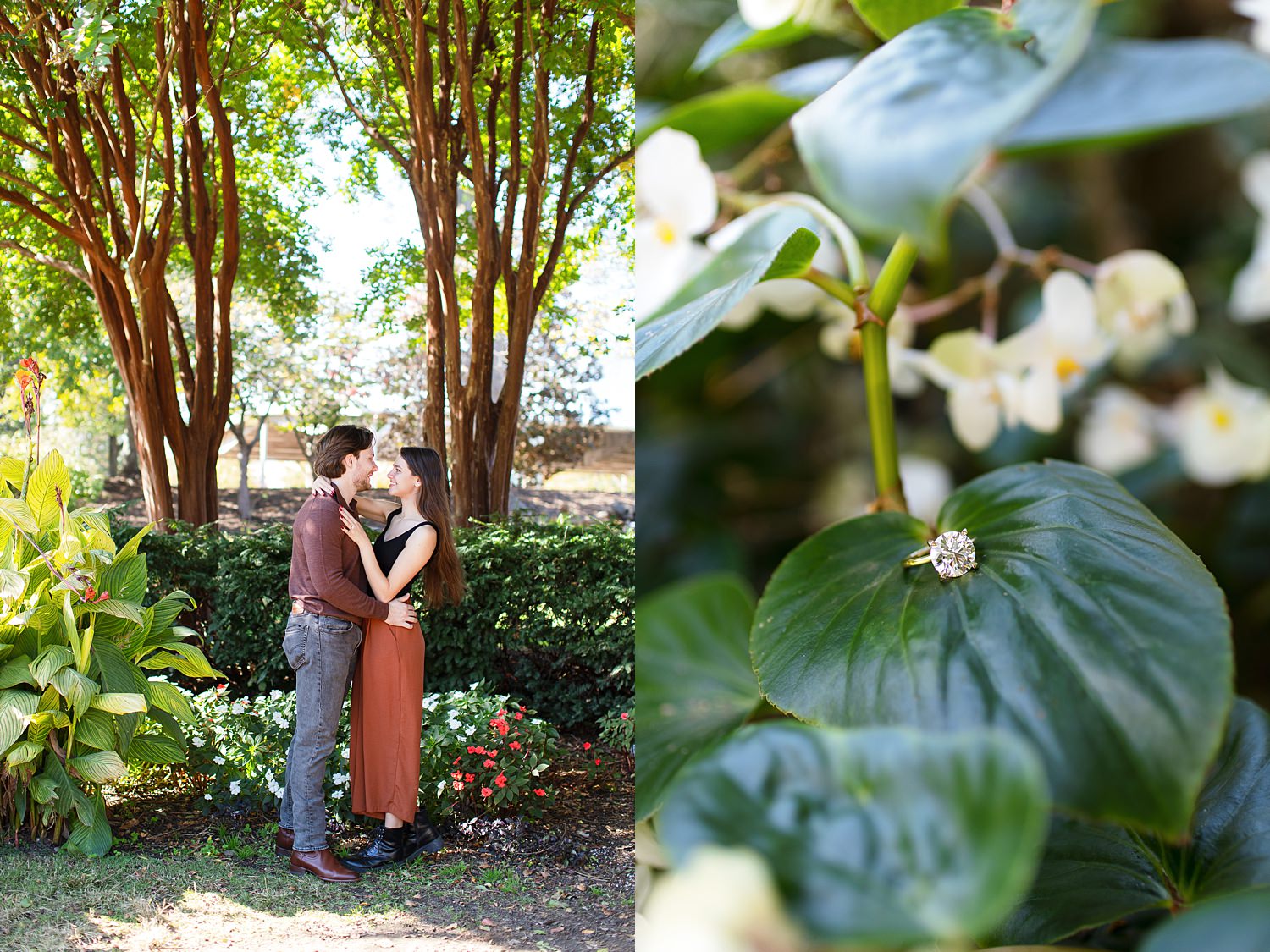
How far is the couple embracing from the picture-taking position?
7.43ft

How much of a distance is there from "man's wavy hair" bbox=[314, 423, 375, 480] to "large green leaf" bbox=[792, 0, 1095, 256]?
79.8 inches

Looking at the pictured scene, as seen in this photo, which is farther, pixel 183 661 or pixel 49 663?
pixel 183 661

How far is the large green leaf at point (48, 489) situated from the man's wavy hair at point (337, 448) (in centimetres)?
63

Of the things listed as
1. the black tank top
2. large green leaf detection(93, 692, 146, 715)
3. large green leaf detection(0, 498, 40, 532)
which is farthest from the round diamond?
large green leaf detection(0, 498, 40, 532)

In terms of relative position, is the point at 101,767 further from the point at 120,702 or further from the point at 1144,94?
the point at 1144,94

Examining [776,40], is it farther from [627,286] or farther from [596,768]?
[627,286]

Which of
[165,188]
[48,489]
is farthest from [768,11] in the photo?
[165,188]

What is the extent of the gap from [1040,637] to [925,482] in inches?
8.5

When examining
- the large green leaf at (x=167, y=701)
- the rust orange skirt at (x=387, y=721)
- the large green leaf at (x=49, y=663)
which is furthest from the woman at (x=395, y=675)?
the large green leaf at (x=49, y=663)

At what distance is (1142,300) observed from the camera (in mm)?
416

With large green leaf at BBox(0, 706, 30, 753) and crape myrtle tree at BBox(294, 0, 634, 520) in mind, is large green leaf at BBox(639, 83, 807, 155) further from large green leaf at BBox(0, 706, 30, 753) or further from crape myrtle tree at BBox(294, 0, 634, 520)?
crape myrtle tree at BBox(294, 0, 634, 520)

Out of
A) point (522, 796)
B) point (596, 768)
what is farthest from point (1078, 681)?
point (596, 768)

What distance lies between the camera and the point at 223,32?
3.52 metres

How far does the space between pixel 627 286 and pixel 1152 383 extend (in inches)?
123
